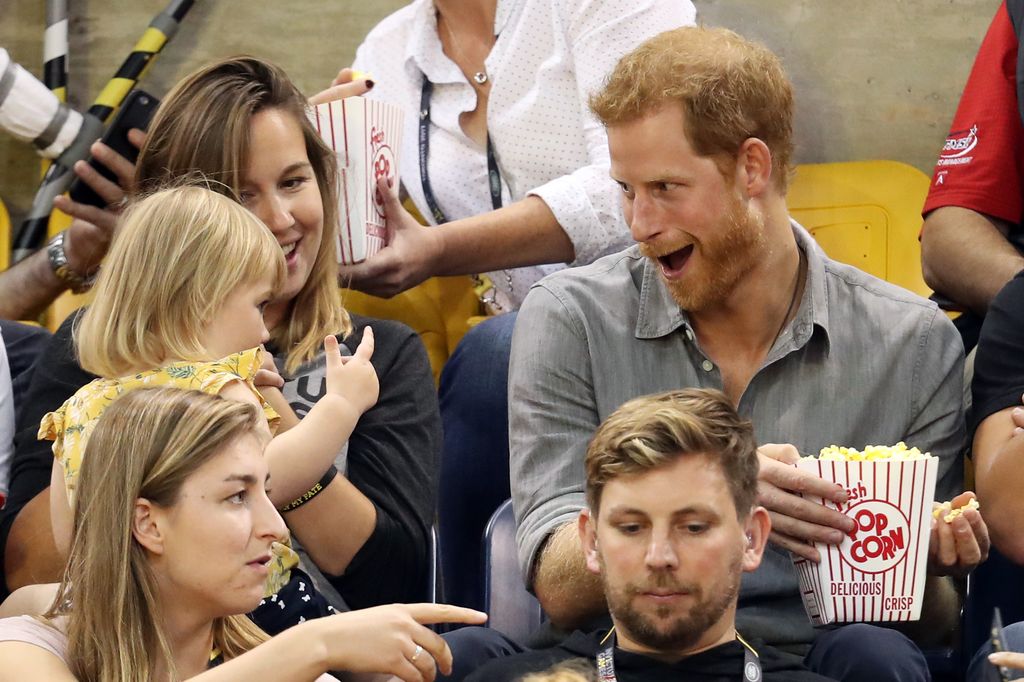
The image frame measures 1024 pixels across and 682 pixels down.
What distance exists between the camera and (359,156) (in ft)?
8.72

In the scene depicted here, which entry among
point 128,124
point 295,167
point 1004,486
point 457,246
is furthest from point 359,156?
point 1004,486

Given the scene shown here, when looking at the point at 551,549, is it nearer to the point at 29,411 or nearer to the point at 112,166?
the point at 29,411

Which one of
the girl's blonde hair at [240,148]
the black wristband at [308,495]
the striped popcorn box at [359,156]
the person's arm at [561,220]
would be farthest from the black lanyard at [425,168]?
the black wristband at [308,495]

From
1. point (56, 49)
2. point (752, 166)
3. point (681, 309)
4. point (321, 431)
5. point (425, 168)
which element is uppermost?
point (56, 49)

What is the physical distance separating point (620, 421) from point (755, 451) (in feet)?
0.61

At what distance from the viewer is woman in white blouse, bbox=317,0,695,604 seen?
2758mm

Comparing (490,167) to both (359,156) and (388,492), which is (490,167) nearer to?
(359,156)

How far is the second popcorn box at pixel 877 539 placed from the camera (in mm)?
1907

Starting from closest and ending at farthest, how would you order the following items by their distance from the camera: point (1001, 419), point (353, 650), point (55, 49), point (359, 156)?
point (353, 650), point (1001, 419), point (359, 156), point (55, 49)

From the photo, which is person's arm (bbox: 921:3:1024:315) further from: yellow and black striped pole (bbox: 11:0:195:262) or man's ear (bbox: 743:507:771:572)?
yellow and black striped pole (bbox: 11:0:195:262)

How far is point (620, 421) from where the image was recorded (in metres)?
1.99

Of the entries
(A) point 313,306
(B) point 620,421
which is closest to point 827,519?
(B) point 620,421

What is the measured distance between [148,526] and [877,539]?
3.12 feet

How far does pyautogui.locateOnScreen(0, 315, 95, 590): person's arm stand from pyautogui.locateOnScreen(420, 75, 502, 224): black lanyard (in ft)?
3.24
